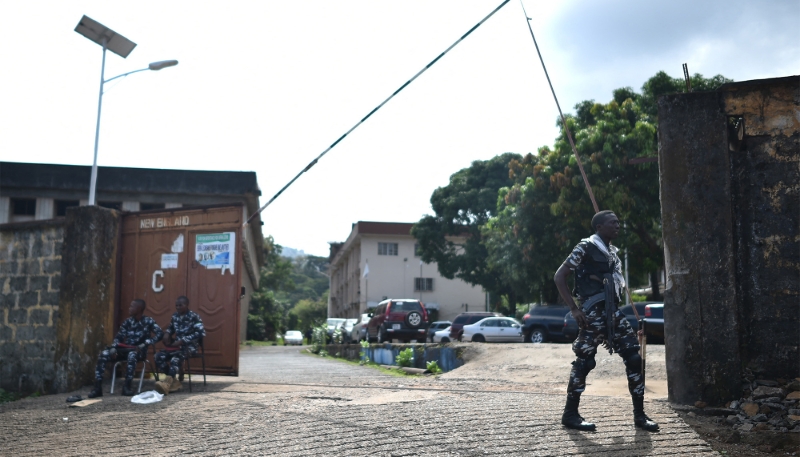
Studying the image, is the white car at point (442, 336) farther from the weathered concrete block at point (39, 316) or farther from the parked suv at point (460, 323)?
the weathered concrete block at point (39, 316)

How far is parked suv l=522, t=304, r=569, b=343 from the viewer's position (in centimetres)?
2347

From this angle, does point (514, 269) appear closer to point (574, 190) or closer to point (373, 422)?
point (574, 190)

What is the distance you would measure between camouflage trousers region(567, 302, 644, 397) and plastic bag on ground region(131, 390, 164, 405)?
16.6 feet

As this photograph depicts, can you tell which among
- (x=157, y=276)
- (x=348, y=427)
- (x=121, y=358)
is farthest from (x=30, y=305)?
(x=348, y=427)

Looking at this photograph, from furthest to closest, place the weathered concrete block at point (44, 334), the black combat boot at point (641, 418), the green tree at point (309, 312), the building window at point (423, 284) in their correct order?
1. the green tree at point (309, 312)
2. the building window at point (423, 284)
3. the weathered concrete block at point (44, 334)
4. the black combat boot at point (641, 418)

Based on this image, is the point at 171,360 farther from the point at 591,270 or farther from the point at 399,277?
the point at 399,277

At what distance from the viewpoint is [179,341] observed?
9.48 m

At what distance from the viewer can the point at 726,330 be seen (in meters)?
6.94

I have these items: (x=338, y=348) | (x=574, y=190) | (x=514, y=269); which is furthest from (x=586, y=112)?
(x=338, y=348)

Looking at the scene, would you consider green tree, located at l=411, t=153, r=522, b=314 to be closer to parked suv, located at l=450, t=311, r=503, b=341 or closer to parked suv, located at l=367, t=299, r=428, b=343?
parked suv, located at l=450, t=311, r=503, b=341

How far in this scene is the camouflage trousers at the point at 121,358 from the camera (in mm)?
9250

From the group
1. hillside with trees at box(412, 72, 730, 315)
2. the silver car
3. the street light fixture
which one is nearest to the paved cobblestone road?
the street light fixture

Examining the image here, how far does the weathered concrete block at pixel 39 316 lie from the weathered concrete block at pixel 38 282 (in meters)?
0.34

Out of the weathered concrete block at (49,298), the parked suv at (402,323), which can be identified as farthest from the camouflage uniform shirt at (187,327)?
the parked suv at (402,323)
